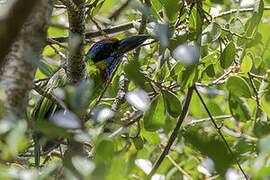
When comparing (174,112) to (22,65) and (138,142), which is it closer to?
(138,142)

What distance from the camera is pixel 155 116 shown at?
1.59m

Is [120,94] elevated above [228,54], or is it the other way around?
[228,54]

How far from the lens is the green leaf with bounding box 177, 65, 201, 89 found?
5.17 ft

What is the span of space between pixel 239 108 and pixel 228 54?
294 millimetres

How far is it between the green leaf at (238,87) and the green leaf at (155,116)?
287 mm

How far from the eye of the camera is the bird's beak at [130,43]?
7.82 feet

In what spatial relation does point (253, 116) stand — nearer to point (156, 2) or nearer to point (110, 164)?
point (156, 2)

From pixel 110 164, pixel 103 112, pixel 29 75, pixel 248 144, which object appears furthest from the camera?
pixel 248 144

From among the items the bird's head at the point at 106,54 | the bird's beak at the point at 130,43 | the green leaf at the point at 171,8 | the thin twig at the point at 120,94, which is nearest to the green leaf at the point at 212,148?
the green leaf at the point at 171,8

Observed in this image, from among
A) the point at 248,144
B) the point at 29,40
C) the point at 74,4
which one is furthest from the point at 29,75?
the point at 248,144

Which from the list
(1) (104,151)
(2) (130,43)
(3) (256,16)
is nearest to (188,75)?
(3) (256,16)

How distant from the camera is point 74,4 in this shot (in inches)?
69.1

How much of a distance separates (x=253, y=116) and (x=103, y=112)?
2.18ft

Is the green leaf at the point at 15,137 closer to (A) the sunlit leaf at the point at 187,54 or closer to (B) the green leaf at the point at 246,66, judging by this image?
(A) the sunlit leaf at the point at 187,54
